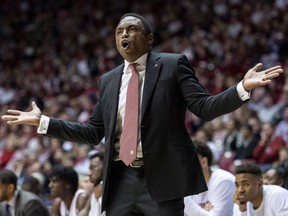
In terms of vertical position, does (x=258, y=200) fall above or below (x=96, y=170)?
below

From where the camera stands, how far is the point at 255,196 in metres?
4.93

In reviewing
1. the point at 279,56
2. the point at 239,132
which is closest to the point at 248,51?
the point at 279,56

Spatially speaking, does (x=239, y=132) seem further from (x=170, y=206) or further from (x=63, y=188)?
(x=170, y=206)

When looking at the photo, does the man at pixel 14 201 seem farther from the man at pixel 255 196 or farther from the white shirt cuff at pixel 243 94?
the white shirt cuff at pixel 243 94

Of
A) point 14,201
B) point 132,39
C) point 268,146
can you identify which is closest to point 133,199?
point 132,39

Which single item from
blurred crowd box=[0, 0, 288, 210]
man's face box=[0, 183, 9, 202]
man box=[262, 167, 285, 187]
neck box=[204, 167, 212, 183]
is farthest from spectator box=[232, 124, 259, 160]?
man's face box=[0, 183, 9, 202]

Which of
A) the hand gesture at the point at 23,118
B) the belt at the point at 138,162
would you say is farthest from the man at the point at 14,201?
the belt at the point at 138,162

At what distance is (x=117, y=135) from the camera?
344 centimetres

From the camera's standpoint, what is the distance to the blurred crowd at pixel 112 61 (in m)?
9.39

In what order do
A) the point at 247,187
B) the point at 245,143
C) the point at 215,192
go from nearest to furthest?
the point at 247,187 < the point at 215,192 < the point at 245,143

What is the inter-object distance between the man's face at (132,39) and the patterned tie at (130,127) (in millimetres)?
148

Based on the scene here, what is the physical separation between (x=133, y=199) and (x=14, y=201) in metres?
2.80

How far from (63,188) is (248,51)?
7.10m

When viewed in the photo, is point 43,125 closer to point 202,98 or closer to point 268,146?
point 202,98
